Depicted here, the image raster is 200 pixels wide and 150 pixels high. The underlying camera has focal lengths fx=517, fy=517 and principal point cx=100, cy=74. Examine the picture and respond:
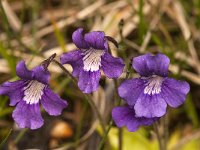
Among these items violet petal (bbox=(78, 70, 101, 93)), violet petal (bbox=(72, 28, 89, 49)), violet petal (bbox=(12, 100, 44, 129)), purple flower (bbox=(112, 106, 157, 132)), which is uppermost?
violet petal (bbox=(72, 28, 89, 49))

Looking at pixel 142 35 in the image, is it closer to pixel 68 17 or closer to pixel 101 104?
pixel 101 104

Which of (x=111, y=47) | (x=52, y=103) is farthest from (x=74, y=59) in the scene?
(x=111, y=47)

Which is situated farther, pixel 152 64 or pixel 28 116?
pixel 28 116

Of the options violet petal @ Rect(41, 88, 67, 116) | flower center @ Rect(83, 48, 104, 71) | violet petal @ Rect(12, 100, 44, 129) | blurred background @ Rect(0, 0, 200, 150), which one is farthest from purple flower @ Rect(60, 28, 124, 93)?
blurred background @ Rect(0, 0, 200, 150)

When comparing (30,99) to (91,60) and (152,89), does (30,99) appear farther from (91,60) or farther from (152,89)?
(152,89)

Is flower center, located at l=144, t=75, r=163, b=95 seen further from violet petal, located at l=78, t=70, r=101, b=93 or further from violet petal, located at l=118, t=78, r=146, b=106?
violet petal, located at l=78, t=70, r=101, b=93

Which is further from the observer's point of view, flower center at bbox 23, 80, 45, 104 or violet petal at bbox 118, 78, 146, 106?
flower center at bbox 23, 80, 45, 104

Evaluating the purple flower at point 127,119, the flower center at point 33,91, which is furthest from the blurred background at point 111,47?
the flower center at point 33,91
